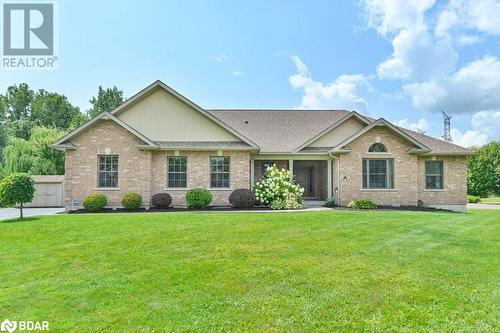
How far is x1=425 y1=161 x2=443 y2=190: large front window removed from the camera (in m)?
18.9

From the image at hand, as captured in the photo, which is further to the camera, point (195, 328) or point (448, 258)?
point (448, 258)

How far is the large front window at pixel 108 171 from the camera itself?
55.3ft

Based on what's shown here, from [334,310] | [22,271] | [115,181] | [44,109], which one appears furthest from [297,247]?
[44,109]

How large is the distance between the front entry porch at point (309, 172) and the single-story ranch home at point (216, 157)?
0.62ft

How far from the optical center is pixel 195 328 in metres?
3.99

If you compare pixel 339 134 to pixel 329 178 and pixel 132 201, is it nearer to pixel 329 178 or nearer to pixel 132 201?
pixel 329 178

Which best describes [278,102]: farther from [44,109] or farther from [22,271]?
[44,109]

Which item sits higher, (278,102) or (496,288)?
(278,102)

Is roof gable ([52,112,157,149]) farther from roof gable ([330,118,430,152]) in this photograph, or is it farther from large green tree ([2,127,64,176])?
large green tree ([2,127,64,176])

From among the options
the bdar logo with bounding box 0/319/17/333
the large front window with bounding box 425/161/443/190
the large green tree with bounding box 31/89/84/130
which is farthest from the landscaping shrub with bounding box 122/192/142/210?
the large green tree with bounding box 31/89/84/130

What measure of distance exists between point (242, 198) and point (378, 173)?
802 cm

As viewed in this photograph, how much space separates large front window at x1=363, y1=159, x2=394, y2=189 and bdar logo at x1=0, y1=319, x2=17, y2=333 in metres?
16.9

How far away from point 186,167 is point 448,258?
1374 cm

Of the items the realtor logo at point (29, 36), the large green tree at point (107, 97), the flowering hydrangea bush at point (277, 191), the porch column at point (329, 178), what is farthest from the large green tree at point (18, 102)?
the porch column at point (329, 178)
